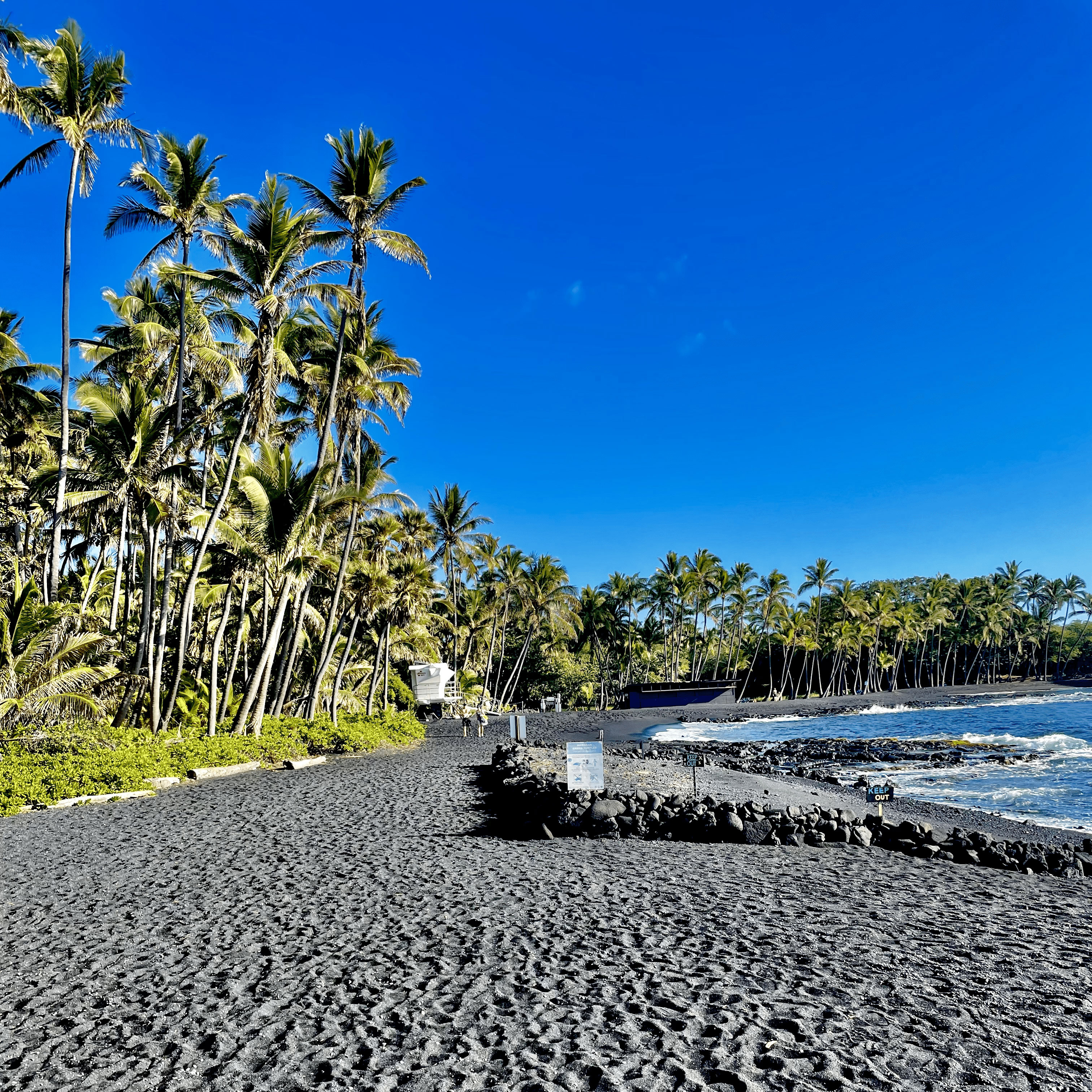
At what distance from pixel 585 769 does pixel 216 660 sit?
43.3 ft

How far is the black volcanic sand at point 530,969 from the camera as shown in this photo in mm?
3824

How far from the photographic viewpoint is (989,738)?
31.7 meters

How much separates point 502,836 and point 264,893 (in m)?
3.58

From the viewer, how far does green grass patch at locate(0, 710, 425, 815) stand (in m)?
11.5

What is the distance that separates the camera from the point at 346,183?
19984mm

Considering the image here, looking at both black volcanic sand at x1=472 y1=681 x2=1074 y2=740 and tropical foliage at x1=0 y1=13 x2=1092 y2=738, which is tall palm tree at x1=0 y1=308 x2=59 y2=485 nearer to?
tropical foliage at x1=0 y1=13 x2=1092 y2=738

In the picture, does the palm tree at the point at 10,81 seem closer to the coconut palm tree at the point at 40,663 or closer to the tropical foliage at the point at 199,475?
the tropical foliage at the point at 199,475

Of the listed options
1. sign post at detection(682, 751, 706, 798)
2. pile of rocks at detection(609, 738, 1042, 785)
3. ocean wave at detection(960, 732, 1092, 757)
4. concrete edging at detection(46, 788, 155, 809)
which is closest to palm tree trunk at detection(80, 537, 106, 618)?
concrete edging at detection(46, 788, 155, 809)

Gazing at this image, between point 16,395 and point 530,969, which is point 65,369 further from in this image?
point 530,969

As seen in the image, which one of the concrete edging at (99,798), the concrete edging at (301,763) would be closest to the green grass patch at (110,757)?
the concrete edging at (99,798)

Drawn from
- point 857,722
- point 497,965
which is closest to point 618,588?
point 857,722

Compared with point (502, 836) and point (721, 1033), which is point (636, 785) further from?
point (721, 1033)

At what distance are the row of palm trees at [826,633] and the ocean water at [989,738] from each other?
14.9 m

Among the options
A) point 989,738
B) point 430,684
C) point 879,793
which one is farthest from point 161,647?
point 989,738
